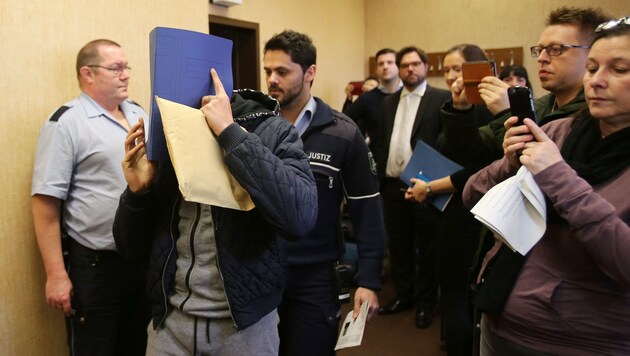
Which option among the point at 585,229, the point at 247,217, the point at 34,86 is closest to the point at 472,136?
the point at 585,229

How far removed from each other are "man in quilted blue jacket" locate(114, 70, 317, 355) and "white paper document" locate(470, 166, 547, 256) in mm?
430

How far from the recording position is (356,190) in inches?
73.3

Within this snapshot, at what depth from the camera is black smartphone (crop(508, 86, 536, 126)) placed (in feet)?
4.06

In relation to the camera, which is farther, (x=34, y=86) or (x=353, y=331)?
(x=34, y=86)

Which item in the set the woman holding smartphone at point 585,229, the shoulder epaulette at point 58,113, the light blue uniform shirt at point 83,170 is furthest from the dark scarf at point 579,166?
the shoulder epaulette at point 58,113

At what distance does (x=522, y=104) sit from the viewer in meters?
1.24

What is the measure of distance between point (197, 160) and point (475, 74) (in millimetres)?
1122

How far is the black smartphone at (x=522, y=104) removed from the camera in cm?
124

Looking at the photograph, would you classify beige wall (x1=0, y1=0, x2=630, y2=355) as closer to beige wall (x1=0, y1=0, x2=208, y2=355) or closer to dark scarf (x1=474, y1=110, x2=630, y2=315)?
beige wall (x1=0, y1=0, x2=208, y2=355)

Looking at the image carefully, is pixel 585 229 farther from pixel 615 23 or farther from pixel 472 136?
pixel 472 136

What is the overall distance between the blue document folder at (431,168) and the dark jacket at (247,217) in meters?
1.37

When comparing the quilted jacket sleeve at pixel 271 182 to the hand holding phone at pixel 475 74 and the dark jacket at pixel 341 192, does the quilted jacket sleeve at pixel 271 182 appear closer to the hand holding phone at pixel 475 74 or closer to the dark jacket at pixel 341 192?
the dark jacket at pixel 341 192

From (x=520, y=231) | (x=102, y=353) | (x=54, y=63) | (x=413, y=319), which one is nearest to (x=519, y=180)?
(x=520, y=231)

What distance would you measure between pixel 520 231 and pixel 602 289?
0.71ft
